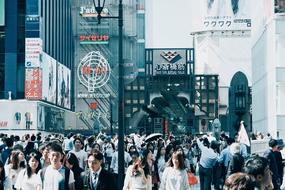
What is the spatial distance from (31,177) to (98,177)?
1330mm

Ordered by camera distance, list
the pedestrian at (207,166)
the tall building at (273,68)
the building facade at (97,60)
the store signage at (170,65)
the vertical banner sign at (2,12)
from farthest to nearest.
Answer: the store signage at (170,65) < the building facade at (97,60) < the vertical banner sign at (2,12) < the tall building at (273,68) < the pedestrian at (207,166)

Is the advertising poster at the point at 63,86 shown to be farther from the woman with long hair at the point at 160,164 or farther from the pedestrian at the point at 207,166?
the woman with long hair at the point at 160,164

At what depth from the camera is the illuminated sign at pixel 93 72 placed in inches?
4227

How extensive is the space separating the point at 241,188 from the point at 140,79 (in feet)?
365

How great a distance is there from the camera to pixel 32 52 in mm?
72312

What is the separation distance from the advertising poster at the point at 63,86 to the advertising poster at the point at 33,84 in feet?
37.1

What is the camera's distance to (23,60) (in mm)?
74500

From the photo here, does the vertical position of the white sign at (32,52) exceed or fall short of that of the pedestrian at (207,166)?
it exceeds it

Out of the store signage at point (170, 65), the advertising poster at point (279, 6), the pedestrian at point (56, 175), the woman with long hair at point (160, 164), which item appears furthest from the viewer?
the store signage at point (170, 65)

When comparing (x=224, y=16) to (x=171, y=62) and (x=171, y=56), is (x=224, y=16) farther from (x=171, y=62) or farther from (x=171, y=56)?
(x=171, y=62)

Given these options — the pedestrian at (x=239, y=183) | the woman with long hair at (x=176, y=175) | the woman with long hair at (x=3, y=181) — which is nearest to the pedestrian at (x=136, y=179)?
the woman with long hair at (x=176, y=175)

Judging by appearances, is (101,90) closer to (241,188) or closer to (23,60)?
(23,60)

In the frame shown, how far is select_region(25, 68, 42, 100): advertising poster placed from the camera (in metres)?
72.2

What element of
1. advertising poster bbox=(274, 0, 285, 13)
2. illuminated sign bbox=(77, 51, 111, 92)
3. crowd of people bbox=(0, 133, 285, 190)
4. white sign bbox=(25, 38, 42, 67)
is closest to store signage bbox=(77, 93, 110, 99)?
illuminated sign bbox=(77, 51, 111, 92)
